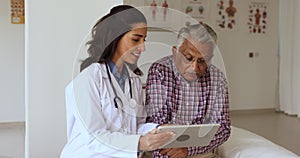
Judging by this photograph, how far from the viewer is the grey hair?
4.95 feet

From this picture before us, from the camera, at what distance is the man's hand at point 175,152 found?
4.79 feet

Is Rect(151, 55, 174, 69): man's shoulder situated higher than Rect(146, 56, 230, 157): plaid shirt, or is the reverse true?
Rect(151, 55, 174, 69): man's shoulder

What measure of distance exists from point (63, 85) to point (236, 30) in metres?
4.22

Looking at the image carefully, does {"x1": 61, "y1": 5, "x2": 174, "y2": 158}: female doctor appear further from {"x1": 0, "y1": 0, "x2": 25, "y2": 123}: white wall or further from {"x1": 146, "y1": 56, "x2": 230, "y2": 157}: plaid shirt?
{"x1": 0, "y1": 0, "x2": 25, "y2": 123}: white wall

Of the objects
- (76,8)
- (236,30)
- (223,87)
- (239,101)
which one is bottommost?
(239,101)

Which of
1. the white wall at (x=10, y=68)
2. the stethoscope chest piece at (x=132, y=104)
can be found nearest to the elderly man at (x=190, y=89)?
the stethoscope chest piece at (x=132, y=104)

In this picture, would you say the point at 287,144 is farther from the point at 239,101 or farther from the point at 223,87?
the point at 223,87

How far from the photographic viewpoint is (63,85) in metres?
1.65

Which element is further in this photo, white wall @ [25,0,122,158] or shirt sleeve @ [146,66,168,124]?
white wall @ [25,0,122,158]

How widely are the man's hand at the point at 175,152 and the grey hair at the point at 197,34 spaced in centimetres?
45

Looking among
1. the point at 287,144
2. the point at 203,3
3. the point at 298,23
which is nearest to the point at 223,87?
the point at 287,144

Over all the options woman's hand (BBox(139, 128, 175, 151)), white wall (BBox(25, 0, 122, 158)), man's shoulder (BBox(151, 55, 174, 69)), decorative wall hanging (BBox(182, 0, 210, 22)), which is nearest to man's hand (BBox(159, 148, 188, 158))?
woman's hand (BBox(139, 128, 175, 151))

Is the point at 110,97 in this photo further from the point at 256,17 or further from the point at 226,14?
the point at 256,17

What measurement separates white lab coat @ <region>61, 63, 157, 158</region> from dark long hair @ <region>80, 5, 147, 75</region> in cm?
5
